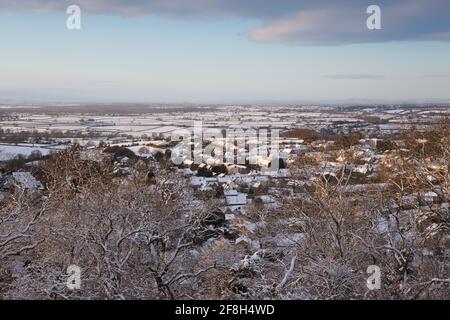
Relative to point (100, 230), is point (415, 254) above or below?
below

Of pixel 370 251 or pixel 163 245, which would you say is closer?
pixel 370 251

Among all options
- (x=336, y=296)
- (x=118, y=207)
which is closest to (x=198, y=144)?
(x=118, y=207)

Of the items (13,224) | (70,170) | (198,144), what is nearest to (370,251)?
(13,224)

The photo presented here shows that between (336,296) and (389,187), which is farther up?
(389,187)

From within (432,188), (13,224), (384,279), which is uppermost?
(432,188)
